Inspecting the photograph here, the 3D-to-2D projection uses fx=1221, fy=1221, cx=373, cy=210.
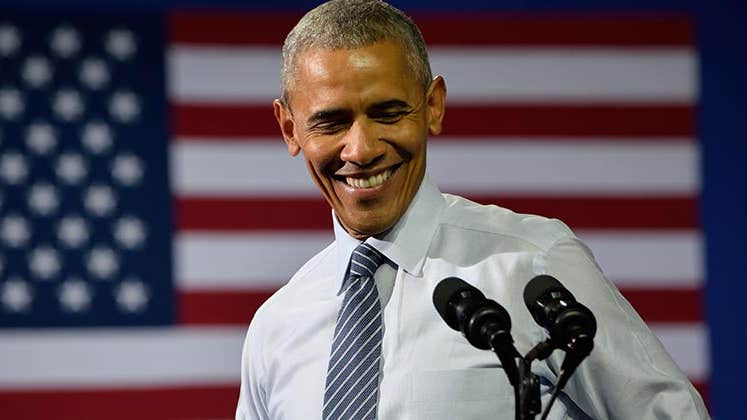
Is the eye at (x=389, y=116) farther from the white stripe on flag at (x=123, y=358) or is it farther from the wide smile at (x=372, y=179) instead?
the white stripe on flag at (x=123, y=358)

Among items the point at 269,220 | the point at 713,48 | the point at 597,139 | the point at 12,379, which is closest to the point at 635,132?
the point at 597,139

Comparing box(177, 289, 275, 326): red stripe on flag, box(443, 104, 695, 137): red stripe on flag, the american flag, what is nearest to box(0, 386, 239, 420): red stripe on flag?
the american flag

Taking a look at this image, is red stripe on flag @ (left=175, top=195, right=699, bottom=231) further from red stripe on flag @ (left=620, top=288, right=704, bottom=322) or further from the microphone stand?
the microphone stand

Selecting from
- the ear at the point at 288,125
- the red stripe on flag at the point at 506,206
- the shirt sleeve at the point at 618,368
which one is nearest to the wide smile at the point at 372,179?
the ear at the point at 288,125

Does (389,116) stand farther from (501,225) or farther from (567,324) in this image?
(567,324)

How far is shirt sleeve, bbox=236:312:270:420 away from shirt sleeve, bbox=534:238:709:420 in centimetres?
44

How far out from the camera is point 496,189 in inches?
125

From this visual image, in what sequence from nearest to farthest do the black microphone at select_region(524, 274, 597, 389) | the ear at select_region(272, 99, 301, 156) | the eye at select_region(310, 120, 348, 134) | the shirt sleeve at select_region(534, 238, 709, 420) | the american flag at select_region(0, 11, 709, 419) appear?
the black microphone at select_region(524, 274, 597, 389)
the shirt sleeve at select_region(534, 238, 709, 420)
the eye at select_region(310, 120, 348, 134)
the ear at select_region(272, 99, 301, 156)
the american flag at select_region(0, 11, 709, 419)

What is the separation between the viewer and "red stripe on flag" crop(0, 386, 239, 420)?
3141 mm

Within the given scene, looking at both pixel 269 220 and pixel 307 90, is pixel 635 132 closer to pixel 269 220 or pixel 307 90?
pixel 269 220

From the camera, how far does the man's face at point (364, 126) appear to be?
4.51 ft

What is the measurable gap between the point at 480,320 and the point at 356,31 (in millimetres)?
463

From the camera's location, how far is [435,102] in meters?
1.48

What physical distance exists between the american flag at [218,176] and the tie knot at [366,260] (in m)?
1.64
